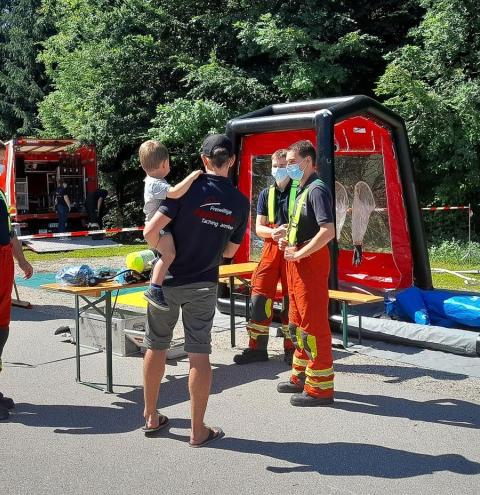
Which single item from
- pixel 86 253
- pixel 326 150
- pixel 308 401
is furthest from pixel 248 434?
pixel 86 253

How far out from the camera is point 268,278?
6.74m

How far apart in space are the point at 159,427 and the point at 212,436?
15.2 inches

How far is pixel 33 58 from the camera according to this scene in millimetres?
33500

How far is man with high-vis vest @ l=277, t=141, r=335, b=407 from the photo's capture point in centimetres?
527

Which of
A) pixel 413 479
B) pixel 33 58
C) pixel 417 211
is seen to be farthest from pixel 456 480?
pixel 33 58

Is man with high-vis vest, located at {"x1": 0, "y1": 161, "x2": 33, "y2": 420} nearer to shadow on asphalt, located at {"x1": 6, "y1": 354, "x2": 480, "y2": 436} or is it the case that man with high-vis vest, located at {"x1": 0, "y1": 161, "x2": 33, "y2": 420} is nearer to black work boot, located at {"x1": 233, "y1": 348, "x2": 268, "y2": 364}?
shadow on asphalt, located at {"x1": 6, "y1": 354, "x2": 480, "y2": 436}

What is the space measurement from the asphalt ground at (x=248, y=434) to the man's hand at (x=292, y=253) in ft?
3.63

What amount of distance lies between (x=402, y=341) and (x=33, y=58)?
30.3 meters

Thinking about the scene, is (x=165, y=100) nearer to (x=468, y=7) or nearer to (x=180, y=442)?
Answer: (x=468, y=7)

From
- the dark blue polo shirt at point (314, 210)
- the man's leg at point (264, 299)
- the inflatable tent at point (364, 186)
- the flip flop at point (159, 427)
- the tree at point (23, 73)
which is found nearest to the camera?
the flip flop at point (159, 427)

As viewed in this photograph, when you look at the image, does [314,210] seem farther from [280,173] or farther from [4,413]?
[4,413]

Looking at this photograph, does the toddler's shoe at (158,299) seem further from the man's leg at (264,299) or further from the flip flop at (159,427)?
the man's leg at (264,299)

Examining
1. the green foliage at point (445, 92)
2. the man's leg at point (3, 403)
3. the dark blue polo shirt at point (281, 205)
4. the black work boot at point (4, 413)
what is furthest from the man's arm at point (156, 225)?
the green foliage at point (445, 92)

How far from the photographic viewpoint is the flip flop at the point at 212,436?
4.52 metres
